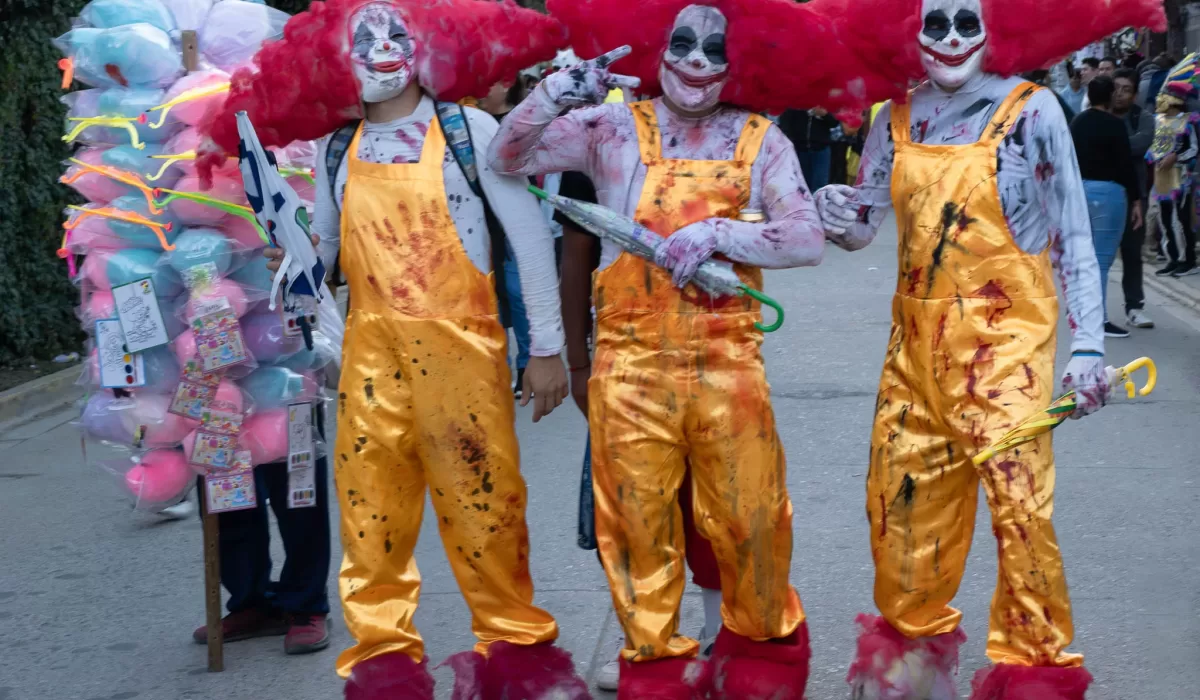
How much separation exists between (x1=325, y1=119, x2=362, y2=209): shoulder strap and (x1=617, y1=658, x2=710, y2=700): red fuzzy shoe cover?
139 cm

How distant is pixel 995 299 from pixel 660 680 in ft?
4.02

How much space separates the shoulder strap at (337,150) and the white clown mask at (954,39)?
1.45 m

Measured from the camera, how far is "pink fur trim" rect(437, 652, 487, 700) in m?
3.74

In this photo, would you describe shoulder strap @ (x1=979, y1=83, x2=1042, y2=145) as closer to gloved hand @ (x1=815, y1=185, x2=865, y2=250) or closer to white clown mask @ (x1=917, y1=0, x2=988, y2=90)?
white clown mask @ (x1=917, y1=0, x2=988, y2=90)

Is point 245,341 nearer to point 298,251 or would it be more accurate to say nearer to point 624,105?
point 298,251

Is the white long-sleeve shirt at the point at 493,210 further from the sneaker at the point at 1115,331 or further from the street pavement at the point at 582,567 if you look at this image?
the sneaker at the point at 1115,331

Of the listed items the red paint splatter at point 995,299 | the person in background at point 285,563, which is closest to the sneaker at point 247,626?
the person in background at point 285,563

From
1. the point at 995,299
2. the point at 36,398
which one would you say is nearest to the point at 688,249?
the point at 995,299

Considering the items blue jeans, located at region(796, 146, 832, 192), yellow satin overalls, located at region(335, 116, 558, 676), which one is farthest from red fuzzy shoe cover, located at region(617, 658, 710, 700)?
blue jeans, located at region(796, 146, 832, 192)

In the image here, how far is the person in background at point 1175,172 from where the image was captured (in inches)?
444

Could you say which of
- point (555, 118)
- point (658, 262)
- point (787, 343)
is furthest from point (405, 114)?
point (787, 343)

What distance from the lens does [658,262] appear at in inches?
139

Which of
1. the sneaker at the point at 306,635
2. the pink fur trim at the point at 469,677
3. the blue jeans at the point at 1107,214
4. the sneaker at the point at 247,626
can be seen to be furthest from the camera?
the blue jeans at the point at 1107,214

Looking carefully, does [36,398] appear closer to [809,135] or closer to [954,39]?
[954,39]
